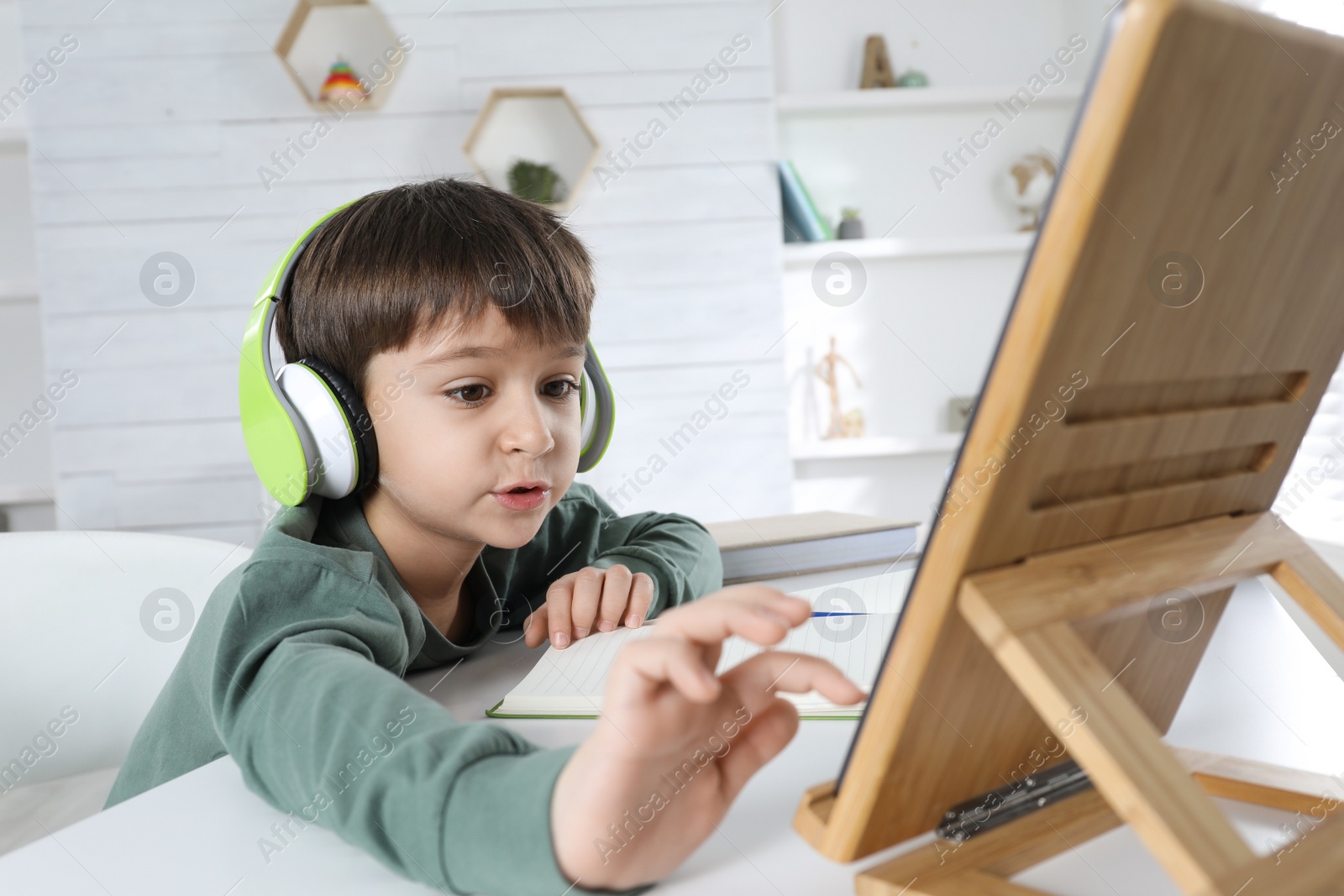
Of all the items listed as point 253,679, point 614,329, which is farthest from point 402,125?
point 253,679

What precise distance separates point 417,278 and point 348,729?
448 millimetres

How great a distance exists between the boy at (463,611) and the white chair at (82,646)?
0.42 ft

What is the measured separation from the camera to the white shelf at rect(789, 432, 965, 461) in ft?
9.21

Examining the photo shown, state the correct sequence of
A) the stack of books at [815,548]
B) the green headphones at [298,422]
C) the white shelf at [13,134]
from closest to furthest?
the green headphones at [298,422] < the stack of books at [815,548] < the white shelf at [13,134]

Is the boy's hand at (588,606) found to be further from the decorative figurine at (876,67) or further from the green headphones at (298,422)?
the decorative figurine at (876,67)

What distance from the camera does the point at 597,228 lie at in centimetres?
271

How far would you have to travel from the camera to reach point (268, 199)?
261 centimetres

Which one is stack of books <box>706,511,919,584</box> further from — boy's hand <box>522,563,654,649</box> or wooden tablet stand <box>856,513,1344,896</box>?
wooden tablet stand <box>856,513,1344,896</box>

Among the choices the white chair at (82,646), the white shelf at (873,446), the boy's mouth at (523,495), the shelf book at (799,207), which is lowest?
the boy's mouth at (523,495)

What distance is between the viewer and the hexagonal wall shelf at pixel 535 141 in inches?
103

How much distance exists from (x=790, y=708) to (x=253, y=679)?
33 cm

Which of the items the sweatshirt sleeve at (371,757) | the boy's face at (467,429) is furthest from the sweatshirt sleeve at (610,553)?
the sweatshirt sleeve at (371,757)

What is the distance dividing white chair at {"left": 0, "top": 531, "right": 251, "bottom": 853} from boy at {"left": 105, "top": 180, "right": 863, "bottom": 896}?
0.13 m

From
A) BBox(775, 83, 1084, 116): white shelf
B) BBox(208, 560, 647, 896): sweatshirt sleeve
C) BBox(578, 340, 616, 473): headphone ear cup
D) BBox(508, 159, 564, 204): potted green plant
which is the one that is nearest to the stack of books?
BBox(578, 340, 616, 473): headphone ear cup
